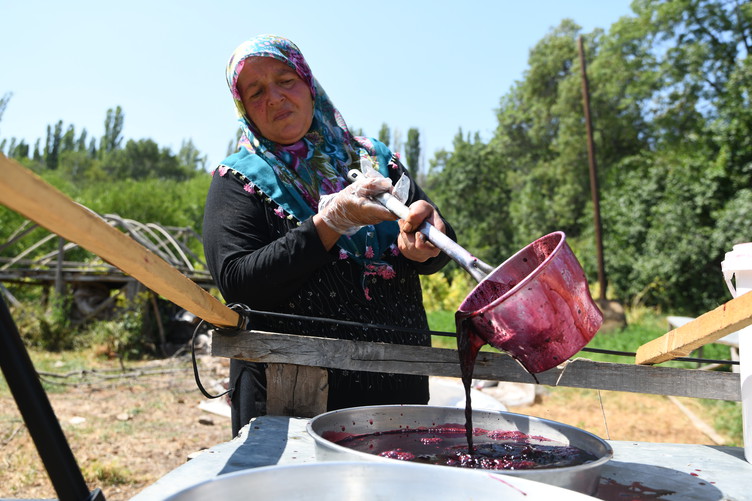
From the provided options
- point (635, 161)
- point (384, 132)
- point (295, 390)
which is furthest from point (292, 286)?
point (384, 132)

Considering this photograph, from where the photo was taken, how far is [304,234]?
1614 millimetres

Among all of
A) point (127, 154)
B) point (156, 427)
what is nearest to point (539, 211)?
point (156, 427)

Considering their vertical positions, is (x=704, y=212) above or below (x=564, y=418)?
above

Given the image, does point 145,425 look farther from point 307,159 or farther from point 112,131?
point 112,131

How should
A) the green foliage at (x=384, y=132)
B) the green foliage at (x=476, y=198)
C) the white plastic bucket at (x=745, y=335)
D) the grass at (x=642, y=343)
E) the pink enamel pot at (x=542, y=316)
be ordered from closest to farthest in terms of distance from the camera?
the pink enamel pot at (x=542, y=316)
the white plastic bucket at (x=745, y=335)
the grass at (x=642, y=343)
the green foliage at (x=476, y=198)
the green foliage at (x=384, y=132)

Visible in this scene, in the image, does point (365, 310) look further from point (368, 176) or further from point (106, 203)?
point (106, 203)

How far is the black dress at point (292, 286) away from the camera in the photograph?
63.9 inches

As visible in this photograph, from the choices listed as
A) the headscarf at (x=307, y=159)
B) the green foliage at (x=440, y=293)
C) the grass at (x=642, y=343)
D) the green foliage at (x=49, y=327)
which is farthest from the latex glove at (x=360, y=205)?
the green foliage at (x=440, y=293)

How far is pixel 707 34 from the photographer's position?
20.5m

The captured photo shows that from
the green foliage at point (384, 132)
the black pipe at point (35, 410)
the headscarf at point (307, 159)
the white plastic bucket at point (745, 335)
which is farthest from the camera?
the green foliage at point (384, 132)

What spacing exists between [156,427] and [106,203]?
1089 inches

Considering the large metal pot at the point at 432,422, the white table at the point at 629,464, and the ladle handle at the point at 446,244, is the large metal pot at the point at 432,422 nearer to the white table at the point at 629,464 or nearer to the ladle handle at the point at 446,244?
the white table at the point at 629,464

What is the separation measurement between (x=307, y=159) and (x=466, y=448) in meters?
1.05

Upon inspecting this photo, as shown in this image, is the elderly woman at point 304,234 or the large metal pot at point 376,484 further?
the elderly woman at point 304,234
